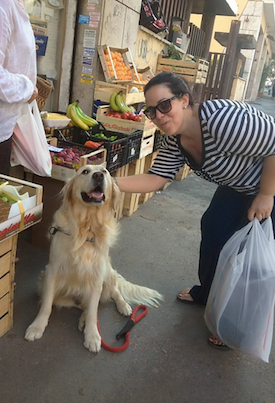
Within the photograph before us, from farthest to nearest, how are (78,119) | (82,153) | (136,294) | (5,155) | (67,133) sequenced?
1. (78,119)
2. (67,133)
3. (82,153)
4. (136,294)
5. (5,155)

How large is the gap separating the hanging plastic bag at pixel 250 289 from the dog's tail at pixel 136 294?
0.74m

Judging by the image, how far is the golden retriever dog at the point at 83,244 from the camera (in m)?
2.21

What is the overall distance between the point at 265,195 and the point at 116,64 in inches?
140

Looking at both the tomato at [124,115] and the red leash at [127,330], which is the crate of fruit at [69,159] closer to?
the tomato at [124,115]

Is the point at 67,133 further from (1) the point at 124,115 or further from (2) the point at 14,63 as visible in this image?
(2) the point at 14,63

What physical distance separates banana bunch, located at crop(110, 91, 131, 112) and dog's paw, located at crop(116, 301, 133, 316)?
8.63ft

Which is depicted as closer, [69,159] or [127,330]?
[127,330]

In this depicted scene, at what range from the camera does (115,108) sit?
176 inches

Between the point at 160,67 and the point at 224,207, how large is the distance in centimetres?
553

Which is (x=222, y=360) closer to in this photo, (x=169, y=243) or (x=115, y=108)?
(x=169, y=243)

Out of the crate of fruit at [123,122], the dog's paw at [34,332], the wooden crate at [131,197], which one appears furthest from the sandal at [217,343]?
the crate of fruit at [123,122]

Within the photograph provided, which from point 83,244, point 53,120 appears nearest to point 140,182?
point 83,244

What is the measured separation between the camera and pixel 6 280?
7.18ft

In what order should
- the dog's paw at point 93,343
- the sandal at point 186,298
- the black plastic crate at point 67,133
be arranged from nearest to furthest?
the dog's paw at point 93,343 < the sandal at point 186,298 < the black plastic crate at point 67,133
